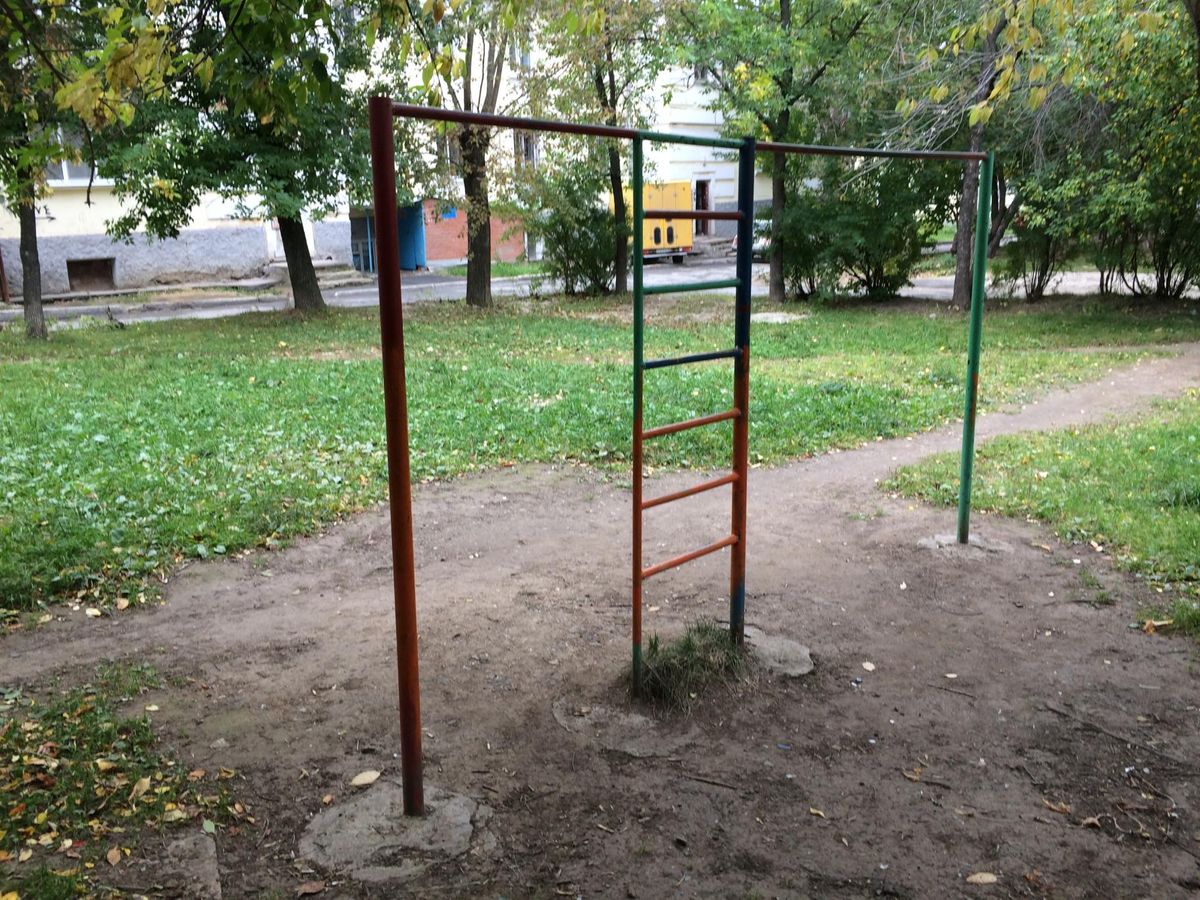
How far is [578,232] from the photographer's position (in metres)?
20.9

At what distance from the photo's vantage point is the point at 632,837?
3.22 metres

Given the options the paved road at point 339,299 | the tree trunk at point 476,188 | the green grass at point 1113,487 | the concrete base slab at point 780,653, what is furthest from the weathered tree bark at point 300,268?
the concrete base slab at point 780,653

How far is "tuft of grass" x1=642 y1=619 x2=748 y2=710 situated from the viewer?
13.4ft

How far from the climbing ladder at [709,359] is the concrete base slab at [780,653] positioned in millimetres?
144

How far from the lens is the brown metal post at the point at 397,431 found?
2832 millimetres

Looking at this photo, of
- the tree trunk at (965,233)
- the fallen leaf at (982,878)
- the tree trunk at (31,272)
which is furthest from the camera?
the tree trunk at (965,233)

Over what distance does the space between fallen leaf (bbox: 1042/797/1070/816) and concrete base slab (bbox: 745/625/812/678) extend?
1143 millimetres

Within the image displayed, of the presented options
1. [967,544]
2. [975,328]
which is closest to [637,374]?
[975,328]

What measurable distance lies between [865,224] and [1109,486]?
1224cm

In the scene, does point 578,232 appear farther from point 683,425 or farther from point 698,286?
point 683,425

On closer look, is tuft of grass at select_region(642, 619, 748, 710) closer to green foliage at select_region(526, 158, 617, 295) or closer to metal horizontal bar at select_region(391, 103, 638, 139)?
metal horizontal bar at select_region(391, 103, 638, 139)

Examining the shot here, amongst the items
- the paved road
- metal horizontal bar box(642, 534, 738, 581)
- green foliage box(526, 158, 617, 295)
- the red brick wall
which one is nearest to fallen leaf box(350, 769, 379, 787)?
metal horizontal bar box(642, 534, 738, 581)

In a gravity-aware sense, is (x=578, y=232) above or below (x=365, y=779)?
above

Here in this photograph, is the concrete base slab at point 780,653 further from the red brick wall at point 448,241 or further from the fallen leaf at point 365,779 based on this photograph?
the red brick wall at point 448,241
